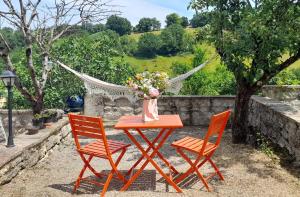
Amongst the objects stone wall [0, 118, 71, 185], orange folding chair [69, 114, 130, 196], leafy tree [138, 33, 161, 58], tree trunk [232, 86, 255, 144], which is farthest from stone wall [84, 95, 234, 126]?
leafy tree [138, 33, 161, 58]

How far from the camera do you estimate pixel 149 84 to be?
3912mm

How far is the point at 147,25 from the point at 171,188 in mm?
36004

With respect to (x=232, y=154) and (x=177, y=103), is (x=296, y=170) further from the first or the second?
(x=177, y=103)

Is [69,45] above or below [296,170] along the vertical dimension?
above

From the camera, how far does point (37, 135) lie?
4938 mm

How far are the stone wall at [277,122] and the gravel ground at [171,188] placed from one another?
1.03ft

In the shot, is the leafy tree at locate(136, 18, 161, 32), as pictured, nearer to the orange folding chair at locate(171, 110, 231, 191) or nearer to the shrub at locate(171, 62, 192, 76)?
the shrub at locate(171, 62, 192, 76)

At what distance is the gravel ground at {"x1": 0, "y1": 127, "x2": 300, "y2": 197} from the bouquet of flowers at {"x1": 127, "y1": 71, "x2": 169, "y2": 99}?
0.90 meters

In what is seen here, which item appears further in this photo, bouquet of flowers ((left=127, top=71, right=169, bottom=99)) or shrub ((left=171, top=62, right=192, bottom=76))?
shrub ((left=171, top=62, right=192, bottom=76))

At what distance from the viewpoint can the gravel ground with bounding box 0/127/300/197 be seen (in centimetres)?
359

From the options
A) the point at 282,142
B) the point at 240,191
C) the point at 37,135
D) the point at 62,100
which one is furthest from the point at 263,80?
the point at 62,100

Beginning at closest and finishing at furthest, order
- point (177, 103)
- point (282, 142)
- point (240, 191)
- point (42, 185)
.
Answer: point (240, 191) < point (42, 185) < point (282, 142) < point (177, 103)

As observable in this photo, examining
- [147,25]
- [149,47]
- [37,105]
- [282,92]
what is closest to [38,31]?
[37,105]

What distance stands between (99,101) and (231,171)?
3870mm
